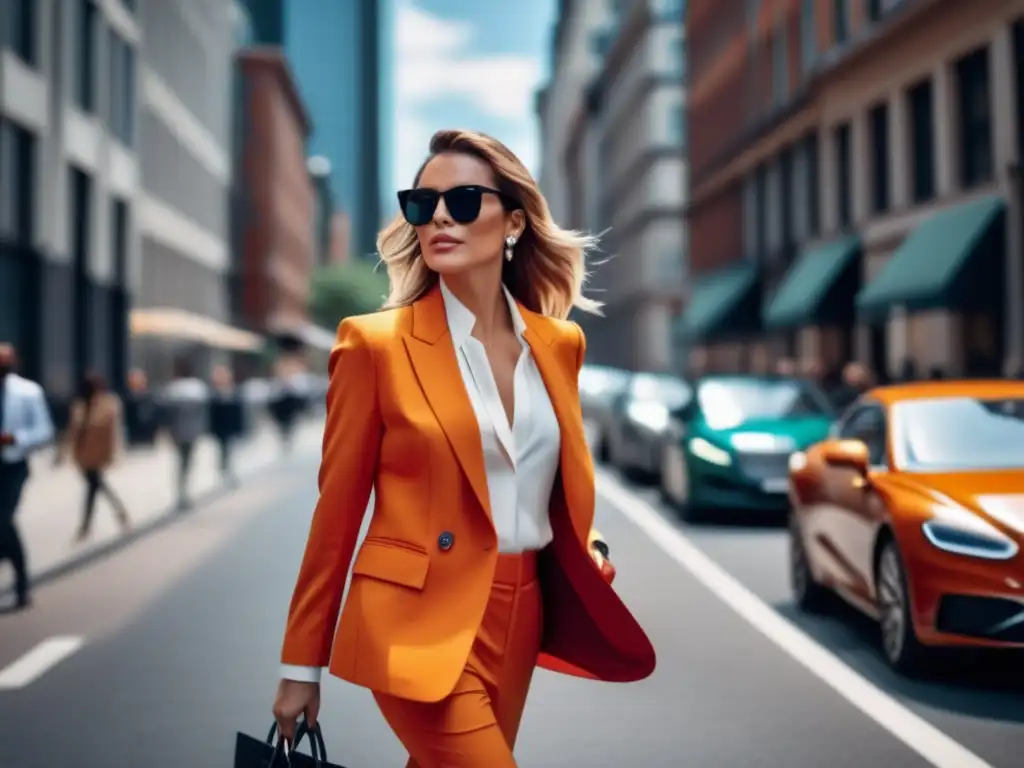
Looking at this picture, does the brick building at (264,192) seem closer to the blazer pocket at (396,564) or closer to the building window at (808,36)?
the building window at (808,36)

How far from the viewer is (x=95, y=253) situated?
37.2m

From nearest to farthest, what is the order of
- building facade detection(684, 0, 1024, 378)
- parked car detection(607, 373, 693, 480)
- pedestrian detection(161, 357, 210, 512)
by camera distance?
pedestrian detection(161, 357, 210, 512), parked car detection(607, 373, 693, 480), building facade detection(684, 0, 1024, 378)

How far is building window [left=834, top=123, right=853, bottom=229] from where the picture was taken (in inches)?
1438

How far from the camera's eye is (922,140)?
3114cm

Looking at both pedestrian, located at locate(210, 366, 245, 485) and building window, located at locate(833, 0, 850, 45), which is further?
building window, located at locate(833, 0, 850, 45)

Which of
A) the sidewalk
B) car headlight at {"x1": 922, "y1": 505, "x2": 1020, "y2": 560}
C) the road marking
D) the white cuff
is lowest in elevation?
the road marking

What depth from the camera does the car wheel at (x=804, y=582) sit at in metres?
10.1

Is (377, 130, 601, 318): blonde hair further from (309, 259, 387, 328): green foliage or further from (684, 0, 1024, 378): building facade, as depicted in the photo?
(309, 259, 387, 328): green foliage

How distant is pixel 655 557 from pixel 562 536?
1002 cm

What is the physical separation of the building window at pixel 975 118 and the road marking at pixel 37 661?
20694 millimetres

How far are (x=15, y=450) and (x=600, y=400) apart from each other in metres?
23.0

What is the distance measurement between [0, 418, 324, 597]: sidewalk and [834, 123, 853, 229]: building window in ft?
41.6

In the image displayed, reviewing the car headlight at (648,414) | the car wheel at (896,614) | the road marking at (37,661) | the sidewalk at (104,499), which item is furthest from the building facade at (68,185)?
the car wheel at (896,614)

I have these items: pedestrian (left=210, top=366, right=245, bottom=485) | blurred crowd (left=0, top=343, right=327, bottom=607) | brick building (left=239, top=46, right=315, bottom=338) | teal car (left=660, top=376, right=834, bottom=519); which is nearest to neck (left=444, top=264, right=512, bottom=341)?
blurred crowd (left=0, top=343, right=327, bottom=607)
